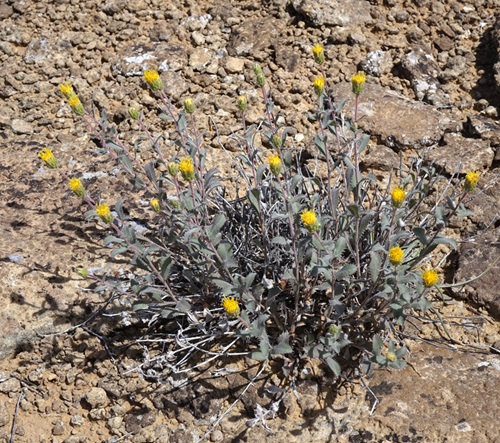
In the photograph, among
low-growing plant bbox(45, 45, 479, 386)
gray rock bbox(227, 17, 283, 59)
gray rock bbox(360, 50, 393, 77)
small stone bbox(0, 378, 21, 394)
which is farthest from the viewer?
gray rock bbox(227, 17, 283, 59)

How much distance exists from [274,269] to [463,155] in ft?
4.90

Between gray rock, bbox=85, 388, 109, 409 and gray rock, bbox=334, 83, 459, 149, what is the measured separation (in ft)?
7.02

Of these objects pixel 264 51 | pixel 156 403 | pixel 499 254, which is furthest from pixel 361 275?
pixel 264 51

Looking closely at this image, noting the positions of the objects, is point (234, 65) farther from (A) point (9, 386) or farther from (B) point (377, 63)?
(A) point (9, 386)

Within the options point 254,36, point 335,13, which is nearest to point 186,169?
point 254,36

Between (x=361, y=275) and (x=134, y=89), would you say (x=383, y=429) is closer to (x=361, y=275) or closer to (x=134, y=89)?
(x=361, y=275)

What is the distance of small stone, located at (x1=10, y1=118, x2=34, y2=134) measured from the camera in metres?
3.93

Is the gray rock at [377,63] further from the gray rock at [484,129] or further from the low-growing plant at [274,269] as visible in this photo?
the low-growing plant at [274,269]

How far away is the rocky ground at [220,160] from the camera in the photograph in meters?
2.50

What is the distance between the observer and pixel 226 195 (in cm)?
339

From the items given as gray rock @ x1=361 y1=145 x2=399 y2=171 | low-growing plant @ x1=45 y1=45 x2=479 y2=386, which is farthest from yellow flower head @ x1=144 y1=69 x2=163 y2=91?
gray rock @ x1=361 y1=145 x2=399 y2=171

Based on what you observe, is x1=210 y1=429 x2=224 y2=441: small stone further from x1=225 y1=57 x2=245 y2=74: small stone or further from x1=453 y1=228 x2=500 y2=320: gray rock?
x1=225 y1=57 x2=245 y2=74: small stone

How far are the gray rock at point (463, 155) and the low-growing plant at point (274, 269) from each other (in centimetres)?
59

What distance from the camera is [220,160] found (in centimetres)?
361
